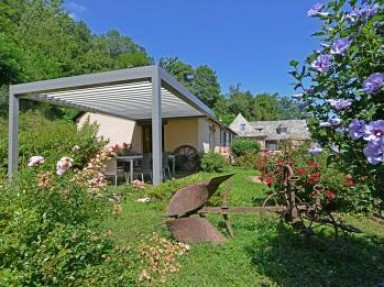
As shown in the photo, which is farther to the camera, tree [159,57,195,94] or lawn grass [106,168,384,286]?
tree [159,57,195,94]

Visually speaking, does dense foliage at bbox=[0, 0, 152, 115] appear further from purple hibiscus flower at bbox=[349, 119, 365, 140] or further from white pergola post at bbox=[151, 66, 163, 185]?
purple hibiscus flower at bbox=[349, 119, 365, 140]

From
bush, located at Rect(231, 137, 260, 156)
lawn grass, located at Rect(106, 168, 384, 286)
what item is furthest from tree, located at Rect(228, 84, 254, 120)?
lawn grass, located at Rect(106, 168, 384, 286)

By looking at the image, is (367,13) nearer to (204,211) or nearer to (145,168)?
(204,211)

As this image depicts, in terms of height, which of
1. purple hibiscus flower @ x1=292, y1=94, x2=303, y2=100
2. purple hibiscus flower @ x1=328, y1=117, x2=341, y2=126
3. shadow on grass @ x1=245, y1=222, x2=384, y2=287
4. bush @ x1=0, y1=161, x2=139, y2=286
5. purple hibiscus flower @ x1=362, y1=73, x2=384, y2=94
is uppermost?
purple hibiscus flower @ x1=292, y1=94, x2=303, y2=100

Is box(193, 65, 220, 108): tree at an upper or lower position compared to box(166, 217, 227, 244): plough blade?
upper

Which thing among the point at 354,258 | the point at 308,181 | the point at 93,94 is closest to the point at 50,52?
the point at 93,94

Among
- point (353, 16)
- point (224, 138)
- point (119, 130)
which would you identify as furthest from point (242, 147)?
point (353, 16)

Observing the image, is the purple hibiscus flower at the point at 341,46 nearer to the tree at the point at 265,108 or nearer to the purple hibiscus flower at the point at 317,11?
the purple hibiscus flower at the point at 317,11

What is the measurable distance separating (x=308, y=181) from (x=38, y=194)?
203 inches

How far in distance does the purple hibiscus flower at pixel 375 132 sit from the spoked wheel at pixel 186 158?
610 inches

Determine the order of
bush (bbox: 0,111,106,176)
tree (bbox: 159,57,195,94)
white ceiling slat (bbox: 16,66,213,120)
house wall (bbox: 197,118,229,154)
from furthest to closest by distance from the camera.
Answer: tree (bbox: 159,57,195,94)
house wall (bbox: 197,118,229,154)
bush (bbox: 0,111,106,176)
white ceiling slat (bbox: 16,66,213,120)

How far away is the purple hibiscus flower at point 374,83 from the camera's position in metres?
1.86

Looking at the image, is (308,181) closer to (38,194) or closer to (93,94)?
(38,194)

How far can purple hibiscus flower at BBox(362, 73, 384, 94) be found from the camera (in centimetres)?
186
